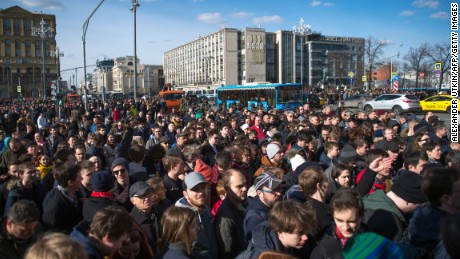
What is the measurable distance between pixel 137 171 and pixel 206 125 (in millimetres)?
5579

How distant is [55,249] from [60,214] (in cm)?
231

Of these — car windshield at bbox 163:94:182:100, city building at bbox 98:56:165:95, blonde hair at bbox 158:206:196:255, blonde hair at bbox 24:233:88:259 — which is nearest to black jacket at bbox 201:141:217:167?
blonde hair at bbox 158:206:196:255

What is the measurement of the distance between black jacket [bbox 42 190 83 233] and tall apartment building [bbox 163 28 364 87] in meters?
103

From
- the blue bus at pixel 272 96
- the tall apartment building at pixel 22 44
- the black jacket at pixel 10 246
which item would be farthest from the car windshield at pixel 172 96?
the tall apartment building at pixel 22 44

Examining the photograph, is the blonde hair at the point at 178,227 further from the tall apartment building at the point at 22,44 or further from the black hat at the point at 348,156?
the tall apartment building at the point at 22,44

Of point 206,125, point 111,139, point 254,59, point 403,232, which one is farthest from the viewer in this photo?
point 254,59

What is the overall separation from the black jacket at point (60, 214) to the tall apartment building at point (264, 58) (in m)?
103

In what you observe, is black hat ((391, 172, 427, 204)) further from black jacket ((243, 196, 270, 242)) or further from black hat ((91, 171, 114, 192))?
black hat ((91, 171, 114, 192))

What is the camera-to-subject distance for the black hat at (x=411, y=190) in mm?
3469

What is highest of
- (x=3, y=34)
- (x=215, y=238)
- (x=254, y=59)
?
(x=3, y=34)

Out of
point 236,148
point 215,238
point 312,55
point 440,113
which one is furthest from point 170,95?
point 312,55

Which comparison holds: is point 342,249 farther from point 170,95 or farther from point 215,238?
point 170,95

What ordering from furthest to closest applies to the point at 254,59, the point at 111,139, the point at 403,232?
1. the point at 254,59
2. the point at 111,139
3. the point at 403,232

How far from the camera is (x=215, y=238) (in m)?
3.71
